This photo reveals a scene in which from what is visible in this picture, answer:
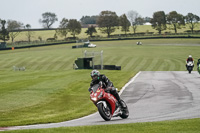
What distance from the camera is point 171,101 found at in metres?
19.3

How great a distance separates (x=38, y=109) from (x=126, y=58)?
168ft

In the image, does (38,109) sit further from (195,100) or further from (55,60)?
(55,60)

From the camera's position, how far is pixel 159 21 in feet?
575

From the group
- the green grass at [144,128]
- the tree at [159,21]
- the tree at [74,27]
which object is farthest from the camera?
the tree at [159,21]

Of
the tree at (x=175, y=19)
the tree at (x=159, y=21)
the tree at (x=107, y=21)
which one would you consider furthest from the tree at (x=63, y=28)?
the tree at (x=175, y=19)

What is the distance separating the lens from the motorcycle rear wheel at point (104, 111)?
520 inches

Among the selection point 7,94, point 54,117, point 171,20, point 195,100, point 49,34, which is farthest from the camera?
point 49,34

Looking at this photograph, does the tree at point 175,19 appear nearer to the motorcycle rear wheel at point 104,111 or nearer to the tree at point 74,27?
the tree at point 74,27

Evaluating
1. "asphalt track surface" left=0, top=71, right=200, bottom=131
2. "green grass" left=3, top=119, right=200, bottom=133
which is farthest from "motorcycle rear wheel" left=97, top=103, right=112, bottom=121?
"green grass" left=3, top=119, right=200, bottom=133

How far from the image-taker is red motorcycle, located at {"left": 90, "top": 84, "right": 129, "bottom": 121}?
520 inches

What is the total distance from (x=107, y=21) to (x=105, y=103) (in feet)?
546

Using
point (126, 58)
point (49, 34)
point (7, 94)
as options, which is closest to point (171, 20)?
point (49, 34)

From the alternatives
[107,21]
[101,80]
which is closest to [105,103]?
[101,80]

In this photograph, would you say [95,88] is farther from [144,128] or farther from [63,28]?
[63,28]
